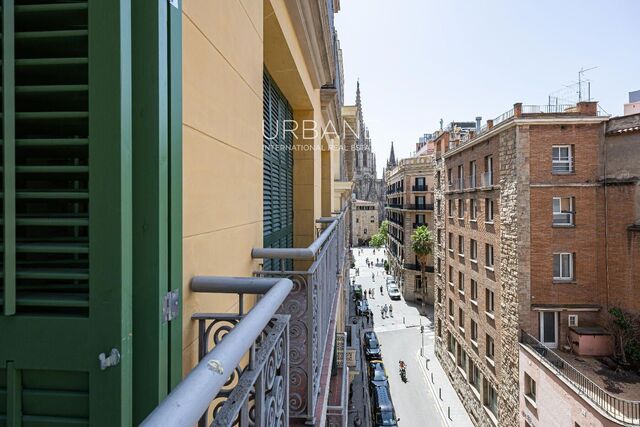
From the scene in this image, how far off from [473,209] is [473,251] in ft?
7.86

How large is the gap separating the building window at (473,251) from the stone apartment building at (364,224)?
62606 millimetres

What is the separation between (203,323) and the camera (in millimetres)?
1801

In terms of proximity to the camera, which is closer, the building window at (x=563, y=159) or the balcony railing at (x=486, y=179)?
the building window at (x=563, y=159)

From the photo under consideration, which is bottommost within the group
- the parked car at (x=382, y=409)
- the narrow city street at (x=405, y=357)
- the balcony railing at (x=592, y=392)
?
the narrow city street at (x=405, y=357)

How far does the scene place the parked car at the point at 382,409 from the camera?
17.3 metres

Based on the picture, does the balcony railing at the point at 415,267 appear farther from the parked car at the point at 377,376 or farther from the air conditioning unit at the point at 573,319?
the air conditioning unit at the point at 573,319

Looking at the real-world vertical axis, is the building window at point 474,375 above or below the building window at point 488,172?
below

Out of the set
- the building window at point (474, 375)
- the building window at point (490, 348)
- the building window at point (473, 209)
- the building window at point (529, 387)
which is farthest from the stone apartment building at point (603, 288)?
the building window at point (473, 209)

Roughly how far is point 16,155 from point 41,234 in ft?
0.89

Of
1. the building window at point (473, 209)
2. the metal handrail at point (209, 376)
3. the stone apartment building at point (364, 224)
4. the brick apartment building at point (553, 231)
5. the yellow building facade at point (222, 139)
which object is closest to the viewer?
the metal handrail at point (209, 376)

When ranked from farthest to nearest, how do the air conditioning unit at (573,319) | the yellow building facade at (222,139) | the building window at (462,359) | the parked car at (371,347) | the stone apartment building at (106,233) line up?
1. the parked car at (371,347)
2. the building window at (462,359)
3. the air conditioning unit at (573,319)
4. the yellow building facade at (222,139)
5. the stone apartment building at (106,233)

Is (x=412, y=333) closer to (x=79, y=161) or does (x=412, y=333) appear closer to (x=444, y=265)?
(x=444, y=265)

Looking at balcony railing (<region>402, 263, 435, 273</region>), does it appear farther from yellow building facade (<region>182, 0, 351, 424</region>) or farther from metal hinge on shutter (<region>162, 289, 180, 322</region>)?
metal hinge on shutter (<region>162, 289, 180, 322</region>)

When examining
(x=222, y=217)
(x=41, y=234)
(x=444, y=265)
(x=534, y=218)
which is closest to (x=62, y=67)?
(x=41, y=234)
